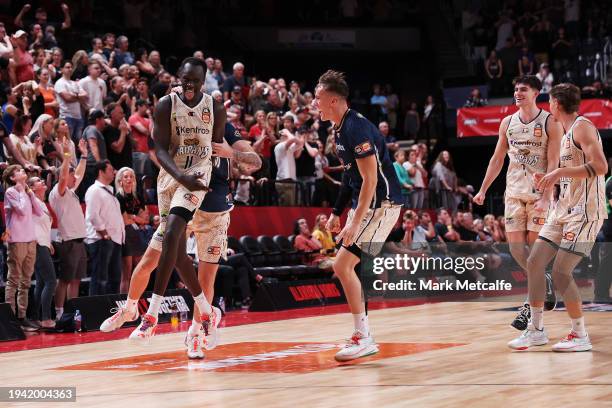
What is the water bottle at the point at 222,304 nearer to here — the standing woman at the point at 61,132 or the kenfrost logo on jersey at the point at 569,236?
the standing woman at the point at 61,132

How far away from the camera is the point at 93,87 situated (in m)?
16.2

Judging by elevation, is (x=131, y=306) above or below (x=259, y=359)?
above

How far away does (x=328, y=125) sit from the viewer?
21.4m

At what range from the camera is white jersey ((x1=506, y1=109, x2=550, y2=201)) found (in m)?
9.86

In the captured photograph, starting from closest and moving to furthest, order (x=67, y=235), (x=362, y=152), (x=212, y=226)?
1. (x=362, y=152)
2. (x=212, y=226)
3. (x=67, y=235)

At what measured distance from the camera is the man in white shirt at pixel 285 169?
1781 cm

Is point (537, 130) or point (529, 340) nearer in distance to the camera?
point (529, 340)

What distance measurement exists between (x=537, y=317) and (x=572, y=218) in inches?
36.5

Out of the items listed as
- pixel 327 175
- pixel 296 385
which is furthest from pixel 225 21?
pixel 296 385

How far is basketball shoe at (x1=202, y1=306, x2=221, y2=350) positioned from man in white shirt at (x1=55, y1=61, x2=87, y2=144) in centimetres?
736

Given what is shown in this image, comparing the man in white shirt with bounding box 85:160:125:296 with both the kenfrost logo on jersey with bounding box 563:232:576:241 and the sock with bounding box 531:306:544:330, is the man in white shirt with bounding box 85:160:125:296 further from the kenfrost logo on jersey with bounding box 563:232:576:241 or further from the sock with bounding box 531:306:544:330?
the kenfrost logo on jersey with bounding box 563:232:576:241

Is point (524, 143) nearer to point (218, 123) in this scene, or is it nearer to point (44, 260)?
point (218, 123)

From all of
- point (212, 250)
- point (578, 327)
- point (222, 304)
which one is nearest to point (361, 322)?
point (212, 250)

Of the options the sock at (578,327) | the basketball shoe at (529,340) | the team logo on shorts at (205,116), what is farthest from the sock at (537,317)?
the team logo on shorts at (205,116)
